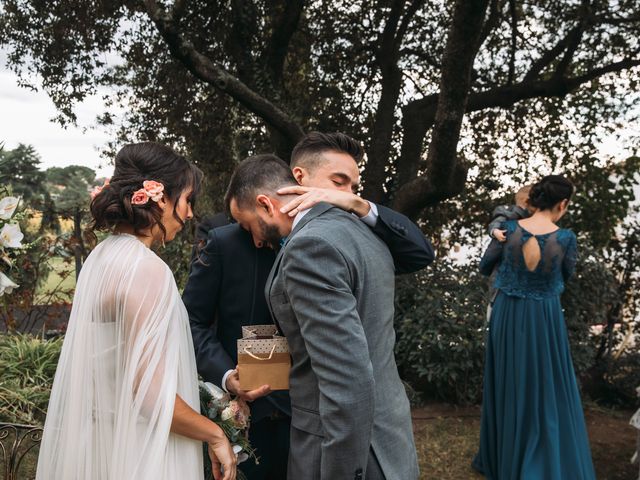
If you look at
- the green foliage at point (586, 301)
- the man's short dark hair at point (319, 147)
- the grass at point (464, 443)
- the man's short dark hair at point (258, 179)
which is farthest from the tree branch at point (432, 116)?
the man's short dark hair at point (258, 179)

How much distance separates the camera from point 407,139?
26.7 feet

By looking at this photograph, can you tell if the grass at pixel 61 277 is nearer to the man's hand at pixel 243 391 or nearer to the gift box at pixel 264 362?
the man's hand at pixel 243 391

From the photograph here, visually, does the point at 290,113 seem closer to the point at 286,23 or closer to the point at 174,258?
the point at 286,23

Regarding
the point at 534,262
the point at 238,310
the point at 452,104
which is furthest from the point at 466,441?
the point at 238,310

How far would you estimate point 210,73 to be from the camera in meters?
6.31

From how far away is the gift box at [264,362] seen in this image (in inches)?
77.0

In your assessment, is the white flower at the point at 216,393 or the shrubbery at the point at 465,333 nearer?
the white flower at the point at 216,393

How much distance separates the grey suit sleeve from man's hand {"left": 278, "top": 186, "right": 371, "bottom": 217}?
0.27 meters

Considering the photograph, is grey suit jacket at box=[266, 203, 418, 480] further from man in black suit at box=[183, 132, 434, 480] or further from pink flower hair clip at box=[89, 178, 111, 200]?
pink flower hair clip at box=[89, 178, 111, 200]

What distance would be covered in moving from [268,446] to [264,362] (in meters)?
0.80

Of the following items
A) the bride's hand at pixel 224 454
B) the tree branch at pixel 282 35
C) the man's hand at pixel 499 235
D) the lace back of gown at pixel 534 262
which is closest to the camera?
the bride's hand at pixel 224 454

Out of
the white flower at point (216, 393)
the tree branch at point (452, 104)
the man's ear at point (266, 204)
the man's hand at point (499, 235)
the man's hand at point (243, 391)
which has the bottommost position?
the white flower at point (216, 393)

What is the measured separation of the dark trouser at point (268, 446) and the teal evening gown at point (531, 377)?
97.9 inches

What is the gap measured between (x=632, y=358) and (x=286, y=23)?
637cm
